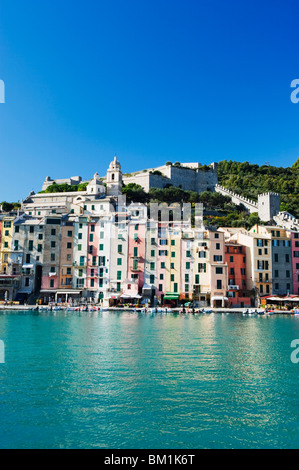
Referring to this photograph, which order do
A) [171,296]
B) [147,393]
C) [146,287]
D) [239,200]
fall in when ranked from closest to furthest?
1. [147,393]
2. [171,296]
3. [146,287]
4. [239,200]

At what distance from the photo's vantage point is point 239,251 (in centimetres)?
5344

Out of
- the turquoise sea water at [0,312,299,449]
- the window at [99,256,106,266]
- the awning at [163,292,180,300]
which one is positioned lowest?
the turquoise sea water at [0,312,299,449]

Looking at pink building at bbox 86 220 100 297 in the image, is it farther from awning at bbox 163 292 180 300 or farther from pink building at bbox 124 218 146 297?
awning at bbox 163 292 180 300

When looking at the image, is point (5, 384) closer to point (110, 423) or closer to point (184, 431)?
point (110, 423)

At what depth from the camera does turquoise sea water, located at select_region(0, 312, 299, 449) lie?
10578 mm

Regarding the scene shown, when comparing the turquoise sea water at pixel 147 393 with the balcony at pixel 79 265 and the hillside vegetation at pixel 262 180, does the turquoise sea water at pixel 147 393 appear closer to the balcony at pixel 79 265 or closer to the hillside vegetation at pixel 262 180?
the balcony at pixel 79 265

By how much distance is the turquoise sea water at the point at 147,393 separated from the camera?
1058cm

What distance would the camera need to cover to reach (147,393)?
1395 cm

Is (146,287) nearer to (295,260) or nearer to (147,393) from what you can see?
(295,260)

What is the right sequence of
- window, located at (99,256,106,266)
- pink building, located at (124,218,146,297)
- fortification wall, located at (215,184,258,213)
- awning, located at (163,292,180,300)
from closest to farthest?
awning, located at (163,292,180,300), pink building, located at (124,218,146,297), window, located at (99,256,106,266), fortification wall, located at (215,184,258,213)

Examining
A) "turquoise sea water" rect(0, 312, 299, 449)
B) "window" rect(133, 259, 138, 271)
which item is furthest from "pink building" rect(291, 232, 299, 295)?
"turquoise sea water" rect(0, 312, 299, 449)

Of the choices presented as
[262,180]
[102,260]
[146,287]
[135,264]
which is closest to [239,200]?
[262,180]

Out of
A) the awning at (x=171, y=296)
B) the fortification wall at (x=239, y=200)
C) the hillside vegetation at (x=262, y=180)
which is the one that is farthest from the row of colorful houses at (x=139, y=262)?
the hillside vegetation at (x=262, y=180)
